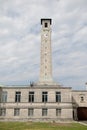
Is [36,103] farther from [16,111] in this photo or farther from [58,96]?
[58,96]

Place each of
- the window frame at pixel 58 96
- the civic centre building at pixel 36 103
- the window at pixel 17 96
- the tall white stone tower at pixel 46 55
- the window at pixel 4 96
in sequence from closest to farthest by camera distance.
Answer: the civic centre building at pixel 36 103 → the window frame at pixel 58 96 → the window at pixel 17 96 → the window at pixel 4 96 → the tall white stone tower at pixel 46 55

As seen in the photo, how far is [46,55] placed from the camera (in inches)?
2879

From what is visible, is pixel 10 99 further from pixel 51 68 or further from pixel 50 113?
pixel 51 68

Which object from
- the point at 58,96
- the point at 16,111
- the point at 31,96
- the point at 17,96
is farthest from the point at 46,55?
the point at 16,111

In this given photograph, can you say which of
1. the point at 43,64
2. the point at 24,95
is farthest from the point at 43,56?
the point at 24,95

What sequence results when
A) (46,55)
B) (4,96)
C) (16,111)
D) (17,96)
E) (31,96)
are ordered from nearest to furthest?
(16,111), (31,96), (17,96), (4,96), (46,55)

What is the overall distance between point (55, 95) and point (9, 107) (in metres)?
8.94

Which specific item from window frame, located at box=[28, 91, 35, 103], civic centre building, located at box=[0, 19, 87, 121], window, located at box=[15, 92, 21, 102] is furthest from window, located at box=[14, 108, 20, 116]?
window frame, located at box=[28, 91, 35, 103]

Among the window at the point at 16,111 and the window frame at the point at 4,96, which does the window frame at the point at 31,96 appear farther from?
the window frame at the point at 4,96

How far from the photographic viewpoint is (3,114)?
46.5 metres

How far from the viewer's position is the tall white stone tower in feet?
232

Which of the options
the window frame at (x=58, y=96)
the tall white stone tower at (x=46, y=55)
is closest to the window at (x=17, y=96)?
the window frame at (x=58, y=96)

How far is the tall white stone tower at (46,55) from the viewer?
70.6 m

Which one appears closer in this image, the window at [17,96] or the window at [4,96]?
the window at [17,96]
